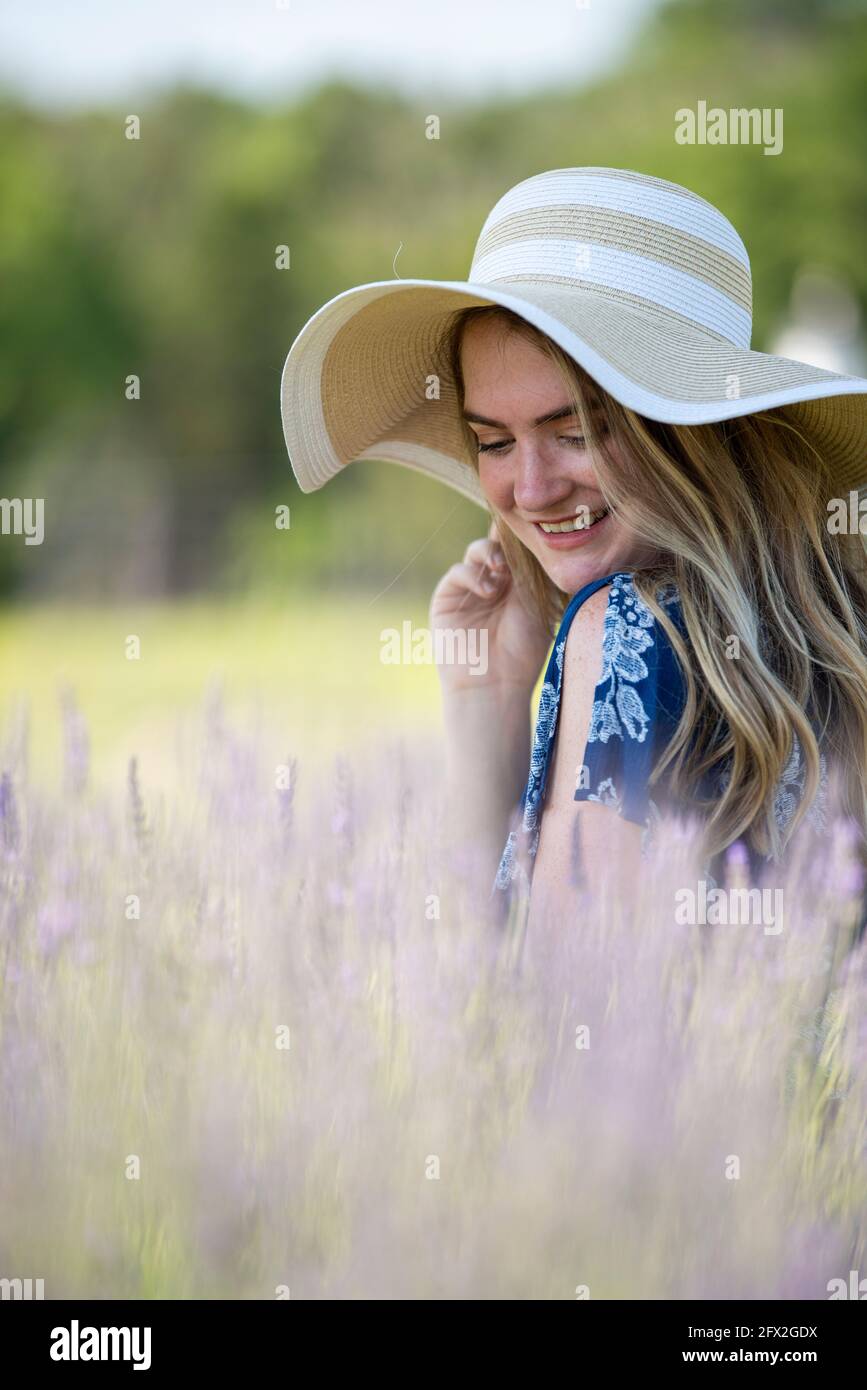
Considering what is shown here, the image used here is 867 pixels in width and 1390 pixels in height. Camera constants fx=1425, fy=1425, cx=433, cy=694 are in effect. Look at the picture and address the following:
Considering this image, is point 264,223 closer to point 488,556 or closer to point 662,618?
point 488,556

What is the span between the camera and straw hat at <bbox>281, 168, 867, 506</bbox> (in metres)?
2.08

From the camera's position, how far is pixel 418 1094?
1464 mm

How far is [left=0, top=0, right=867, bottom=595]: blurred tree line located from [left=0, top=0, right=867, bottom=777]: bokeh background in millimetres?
74

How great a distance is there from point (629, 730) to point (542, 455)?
0.59 m

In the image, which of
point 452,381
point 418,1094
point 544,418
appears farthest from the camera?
point 452,381

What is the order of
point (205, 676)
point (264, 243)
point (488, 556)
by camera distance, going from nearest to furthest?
1. point (488, 556)
2. point (205, 676)
3. point (264, 243)

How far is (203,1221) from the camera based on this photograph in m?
1.36

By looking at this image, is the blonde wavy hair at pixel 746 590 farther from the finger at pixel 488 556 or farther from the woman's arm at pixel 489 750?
the woman's arm at pixel 489 750

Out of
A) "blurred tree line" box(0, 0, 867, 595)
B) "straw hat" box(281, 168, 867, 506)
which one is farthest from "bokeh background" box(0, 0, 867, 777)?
"straw hat" box(281, 168, 867, 506)

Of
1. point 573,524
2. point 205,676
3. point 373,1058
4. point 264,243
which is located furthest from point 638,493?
point 264,243

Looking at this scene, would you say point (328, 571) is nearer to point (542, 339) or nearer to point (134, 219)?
point (542, 339)

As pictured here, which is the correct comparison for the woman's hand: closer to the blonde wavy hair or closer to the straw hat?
the straw hat
